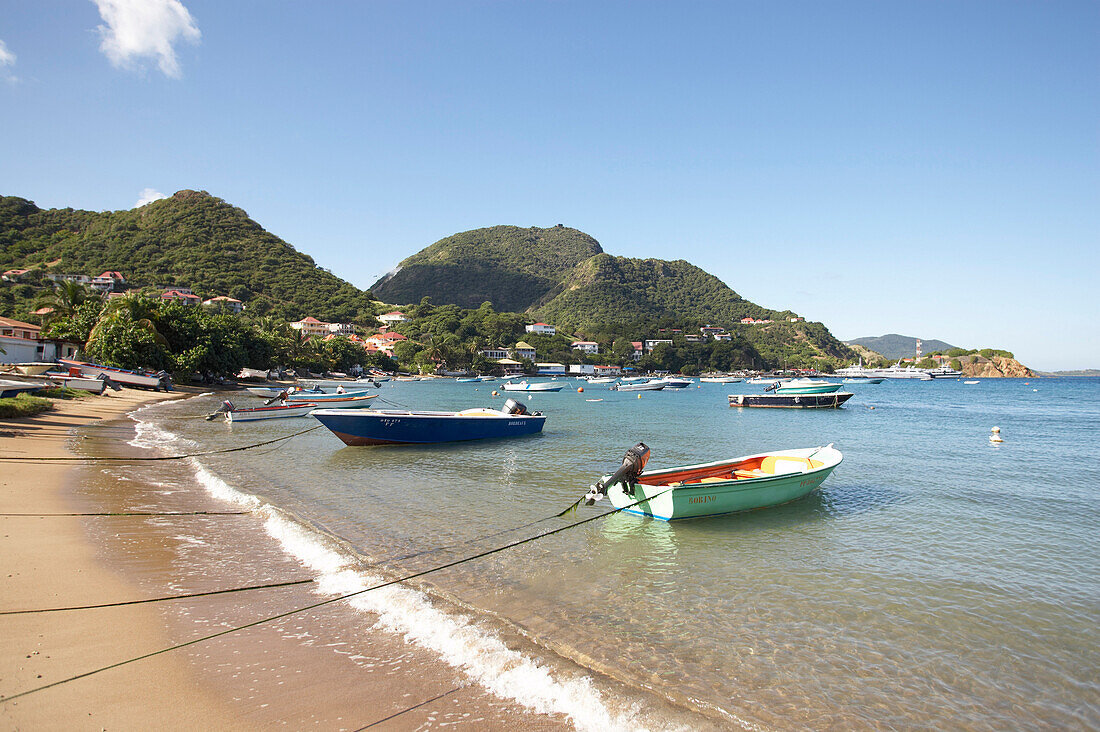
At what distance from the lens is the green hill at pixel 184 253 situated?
399 feet

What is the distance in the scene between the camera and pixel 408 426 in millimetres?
20781

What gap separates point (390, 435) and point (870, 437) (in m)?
23.7

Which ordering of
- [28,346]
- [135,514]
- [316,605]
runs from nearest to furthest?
1. [316,605]
2. [135,514]
3. [28,346]

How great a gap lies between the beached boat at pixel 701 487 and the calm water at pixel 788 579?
1.10 feet

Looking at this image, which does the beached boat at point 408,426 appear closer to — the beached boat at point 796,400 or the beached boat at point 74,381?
the beached boat at point 74,381

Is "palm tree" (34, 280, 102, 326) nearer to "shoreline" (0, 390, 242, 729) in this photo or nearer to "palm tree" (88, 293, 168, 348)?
"palm tree" (88, 293, 168, 348)

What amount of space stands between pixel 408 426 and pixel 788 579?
15506 millimetres

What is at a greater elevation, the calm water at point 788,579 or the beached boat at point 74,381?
the beached boat at point 74,381

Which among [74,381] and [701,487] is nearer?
[701,487]

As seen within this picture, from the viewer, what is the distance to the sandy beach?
4469mm

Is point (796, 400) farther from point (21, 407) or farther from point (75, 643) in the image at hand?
point (75, 643)

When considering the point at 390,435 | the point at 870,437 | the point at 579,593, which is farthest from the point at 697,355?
the point at 579,593

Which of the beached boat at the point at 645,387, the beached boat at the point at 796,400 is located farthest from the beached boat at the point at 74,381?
the beached boat at the point at 645,387

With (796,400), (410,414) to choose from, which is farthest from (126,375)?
(796,400)
